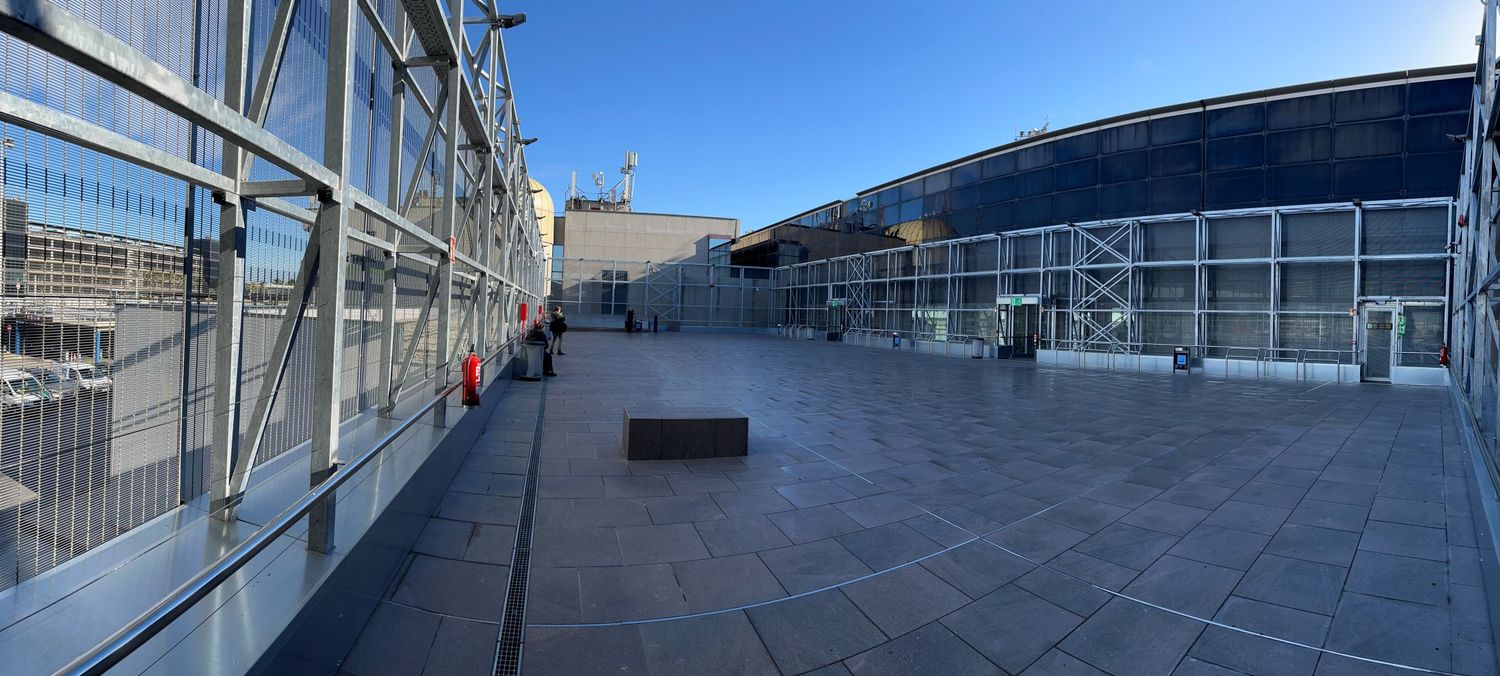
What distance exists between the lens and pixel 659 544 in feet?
14.5

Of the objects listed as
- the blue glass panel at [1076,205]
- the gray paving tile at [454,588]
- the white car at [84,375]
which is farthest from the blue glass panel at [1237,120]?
the white car at [84,375]

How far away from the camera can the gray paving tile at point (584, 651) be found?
2.91 metres

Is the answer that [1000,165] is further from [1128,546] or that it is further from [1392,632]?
[1392,632]

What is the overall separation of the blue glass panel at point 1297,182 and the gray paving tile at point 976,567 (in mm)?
25060

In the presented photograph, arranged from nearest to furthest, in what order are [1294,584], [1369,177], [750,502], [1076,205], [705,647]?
[705,647] < [1294,584] < [750,502] < [1369,177] < [1076,205]

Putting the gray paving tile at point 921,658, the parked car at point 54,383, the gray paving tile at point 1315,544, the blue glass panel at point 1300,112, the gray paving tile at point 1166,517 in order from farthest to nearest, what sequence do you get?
the blue glass panel at point 1300,112 < the gray paving tile at point 1166,517 < the gray paving tile at point 1315,544 < the gray paving tile at point 921,658 < the parked car at point 54,383

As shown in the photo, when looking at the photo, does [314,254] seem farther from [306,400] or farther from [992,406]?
[992,406]

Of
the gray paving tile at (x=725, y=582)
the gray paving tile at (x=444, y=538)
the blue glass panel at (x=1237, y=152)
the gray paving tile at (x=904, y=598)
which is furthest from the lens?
the blue glass panel at (x=1237, y=152)

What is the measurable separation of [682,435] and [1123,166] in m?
26.1

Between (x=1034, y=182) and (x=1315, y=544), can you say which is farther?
(x=1034, y=182)

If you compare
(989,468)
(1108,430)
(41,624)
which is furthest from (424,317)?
(1108,430)

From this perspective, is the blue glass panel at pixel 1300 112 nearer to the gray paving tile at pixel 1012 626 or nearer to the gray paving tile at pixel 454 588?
the gray paving tile at pixel 1012 626

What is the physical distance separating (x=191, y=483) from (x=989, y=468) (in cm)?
653

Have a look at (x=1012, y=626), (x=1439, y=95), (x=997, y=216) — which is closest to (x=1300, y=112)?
(x=1439, y=95)
